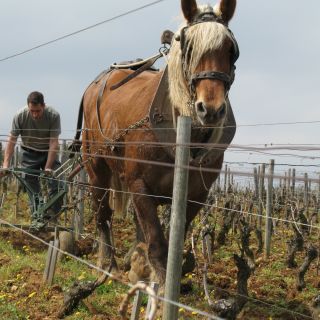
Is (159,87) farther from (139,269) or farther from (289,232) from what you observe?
(289,232)

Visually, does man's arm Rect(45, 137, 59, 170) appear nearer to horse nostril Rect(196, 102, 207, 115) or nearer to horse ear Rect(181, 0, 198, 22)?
horse ear Rect(181, 0, 198, 22)

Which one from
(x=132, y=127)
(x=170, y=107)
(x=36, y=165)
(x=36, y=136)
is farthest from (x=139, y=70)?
(x=36, y=165)

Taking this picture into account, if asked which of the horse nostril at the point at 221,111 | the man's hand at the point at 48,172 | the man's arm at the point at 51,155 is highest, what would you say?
the horse nostril at the point at 221,111

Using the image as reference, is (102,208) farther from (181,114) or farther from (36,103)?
(181,114)

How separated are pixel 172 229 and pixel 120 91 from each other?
251cm

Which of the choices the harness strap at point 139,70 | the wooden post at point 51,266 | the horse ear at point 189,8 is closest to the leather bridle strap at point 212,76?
the horse ear at point 189,8

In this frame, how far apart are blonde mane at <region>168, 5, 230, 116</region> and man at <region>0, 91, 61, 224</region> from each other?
3.02 metres

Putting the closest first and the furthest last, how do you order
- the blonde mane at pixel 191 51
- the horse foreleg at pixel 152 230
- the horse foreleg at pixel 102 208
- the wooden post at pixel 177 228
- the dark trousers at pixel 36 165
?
the wooden post at pixel 177 228
the blonde mane at pixel 191 51
the horse foreleg at pixel 152 230
the horse foreleg at pixel 102 208
the dark trousers at pixel 36 165

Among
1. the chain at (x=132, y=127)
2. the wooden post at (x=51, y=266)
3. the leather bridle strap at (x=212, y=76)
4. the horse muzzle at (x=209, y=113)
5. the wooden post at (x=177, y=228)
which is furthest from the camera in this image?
the wooden post at (x=51, y=266)

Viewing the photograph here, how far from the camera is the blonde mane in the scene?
3754 mm

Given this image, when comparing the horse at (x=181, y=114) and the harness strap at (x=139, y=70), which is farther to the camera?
the harness strap at (x=139, y=70)

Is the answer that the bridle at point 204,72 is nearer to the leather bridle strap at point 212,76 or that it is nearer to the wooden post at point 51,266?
the leather bridle strap at point 212,76

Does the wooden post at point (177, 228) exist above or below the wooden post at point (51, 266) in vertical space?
above

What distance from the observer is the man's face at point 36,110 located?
7039 mm
